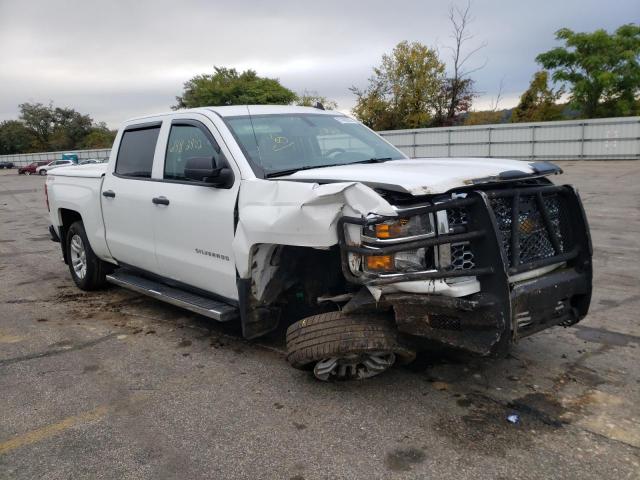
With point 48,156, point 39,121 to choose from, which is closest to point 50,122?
point 39,121

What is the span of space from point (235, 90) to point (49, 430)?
47245 mm

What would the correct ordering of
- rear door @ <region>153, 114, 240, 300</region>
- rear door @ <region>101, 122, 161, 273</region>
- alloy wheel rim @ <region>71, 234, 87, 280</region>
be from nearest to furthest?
rear door @ <region>153, 114, 240, 300</region>, rear door @ <region>101, 122, 161, 273</region>, alloy wheel rim @ <region>71, 234, 87, 280</region>

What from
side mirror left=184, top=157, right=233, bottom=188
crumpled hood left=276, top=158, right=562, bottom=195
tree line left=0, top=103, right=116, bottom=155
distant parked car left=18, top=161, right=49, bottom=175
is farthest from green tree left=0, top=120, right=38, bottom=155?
crumpled hood left=276, top=158, right=562, bottom=195

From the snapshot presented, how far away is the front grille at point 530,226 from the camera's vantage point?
127 inches

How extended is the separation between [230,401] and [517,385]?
1.88m

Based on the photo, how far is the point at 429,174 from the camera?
3.25 m

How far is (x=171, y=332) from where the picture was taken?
490 centimetres

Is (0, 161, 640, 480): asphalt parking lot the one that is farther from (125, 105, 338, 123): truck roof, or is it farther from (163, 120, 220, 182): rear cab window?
(125, 105, 338, 123): truck roof

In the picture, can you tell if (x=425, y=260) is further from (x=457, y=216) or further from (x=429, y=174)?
(x=429, y=174)

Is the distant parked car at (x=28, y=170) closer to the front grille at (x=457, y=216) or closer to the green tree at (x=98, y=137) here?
the green tree at (x=98, y=137)

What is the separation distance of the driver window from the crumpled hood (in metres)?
0.94

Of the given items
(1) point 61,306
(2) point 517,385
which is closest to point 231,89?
(1) point 61,306

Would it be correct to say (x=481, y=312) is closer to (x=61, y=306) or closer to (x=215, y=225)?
(x=215, y=225)

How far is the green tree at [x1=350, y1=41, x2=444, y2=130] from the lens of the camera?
41.2 metres
